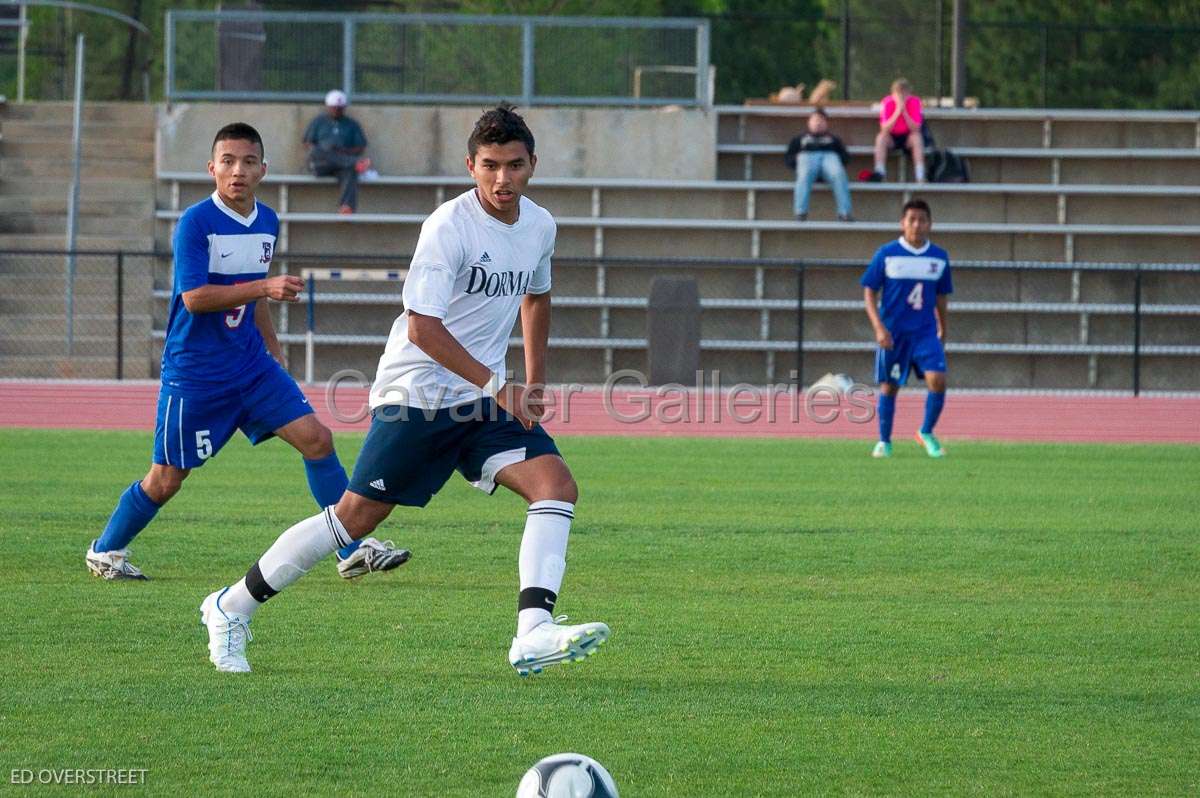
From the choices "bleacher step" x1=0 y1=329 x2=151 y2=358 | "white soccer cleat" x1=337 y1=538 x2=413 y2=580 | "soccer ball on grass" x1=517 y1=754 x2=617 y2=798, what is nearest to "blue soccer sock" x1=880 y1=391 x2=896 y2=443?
"white soccer cleat" x1=337 y1=538 x2=413 y2=580

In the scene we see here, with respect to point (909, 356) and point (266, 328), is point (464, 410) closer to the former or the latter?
point (266, 328)

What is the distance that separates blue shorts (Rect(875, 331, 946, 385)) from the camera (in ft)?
43.6

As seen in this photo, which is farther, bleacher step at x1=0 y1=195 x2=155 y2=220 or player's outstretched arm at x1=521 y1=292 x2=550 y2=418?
bleacher step at x1=0 y1=195 x2=155 y2=220

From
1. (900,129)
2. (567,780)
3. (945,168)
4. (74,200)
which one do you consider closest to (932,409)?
(567,780)

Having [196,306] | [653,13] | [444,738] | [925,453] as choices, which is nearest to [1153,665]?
[444,738]

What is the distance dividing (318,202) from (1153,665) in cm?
1960

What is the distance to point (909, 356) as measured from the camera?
13.5m

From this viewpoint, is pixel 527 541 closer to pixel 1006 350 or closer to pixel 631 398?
pixel 631 398

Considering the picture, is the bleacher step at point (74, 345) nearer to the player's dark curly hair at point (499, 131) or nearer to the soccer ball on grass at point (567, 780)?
the player's dark curly hair at point (499, 131)

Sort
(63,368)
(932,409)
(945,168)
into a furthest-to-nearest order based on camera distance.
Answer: (945,168) → (63,368) → (932,409)

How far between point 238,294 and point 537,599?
215 centimetres

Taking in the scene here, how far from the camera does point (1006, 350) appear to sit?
23297 millimetres

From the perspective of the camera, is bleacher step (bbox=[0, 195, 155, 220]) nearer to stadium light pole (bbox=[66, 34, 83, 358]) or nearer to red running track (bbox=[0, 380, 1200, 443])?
stadium light pole (bbox=[66, 34, 83, 358])

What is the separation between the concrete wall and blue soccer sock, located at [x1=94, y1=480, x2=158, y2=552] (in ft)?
56.2
